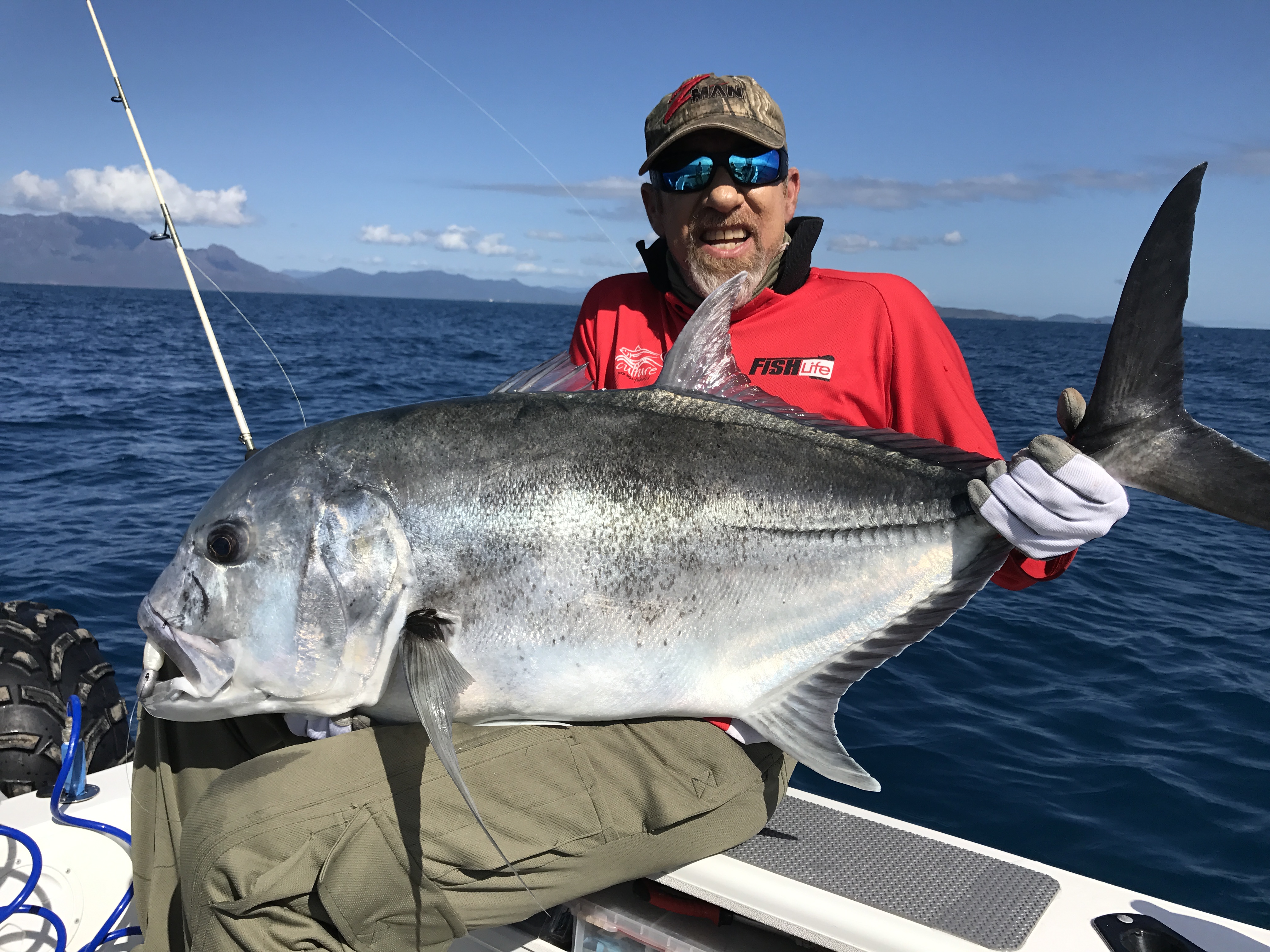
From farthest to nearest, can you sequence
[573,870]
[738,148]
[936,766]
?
[936,766], [738,148], [573,870]

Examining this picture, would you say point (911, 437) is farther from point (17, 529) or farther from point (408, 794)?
point (17, 529)

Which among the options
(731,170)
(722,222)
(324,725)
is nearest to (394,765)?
(324,725)

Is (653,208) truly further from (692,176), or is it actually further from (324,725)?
(324,725)

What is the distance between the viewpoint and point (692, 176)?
293 cm

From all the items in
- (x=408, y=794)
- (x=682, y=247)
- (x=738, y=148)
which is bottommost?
(x=408, y=794)

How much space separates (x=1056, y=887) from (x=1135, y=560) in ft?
27.8

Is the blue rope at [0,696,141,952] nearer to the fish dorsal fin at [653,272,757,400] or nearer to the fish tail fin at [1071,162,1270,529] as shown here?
the fish dorsal fin at [653,272,757,400]

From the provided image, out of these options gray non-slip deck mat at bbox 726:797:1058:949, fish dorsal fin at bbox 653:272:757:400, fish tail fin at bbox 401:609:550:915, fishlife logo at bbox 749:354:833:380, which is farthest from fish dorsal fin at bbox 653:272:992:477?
gray non-slip deck mat at bbox 726:797:1058:949

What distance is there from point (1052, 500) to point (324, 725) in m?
1.78

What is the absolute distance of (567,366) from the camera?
2.46m

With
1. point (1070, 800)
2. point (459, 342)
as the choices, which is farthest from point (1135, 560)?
point (459, 342)

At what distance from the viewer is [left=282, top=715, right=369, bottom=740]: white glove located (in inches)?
85.4

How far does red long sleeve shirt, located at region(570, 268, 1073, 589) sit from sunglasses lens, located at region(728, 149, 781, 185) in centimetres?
36

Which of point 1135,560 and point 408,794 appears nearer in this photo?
point 408,794
